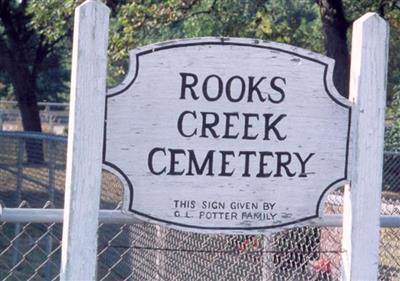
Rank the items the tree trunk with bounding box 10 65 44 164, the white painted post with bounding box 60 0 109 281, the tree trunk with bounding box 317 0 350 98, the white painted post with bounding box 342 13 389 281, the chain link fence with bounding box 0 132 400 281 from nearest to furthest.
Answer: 1. the white painted post with bounding box 60 0 109 281
2. the white painted post with bounding box 342 13 389 281
3. the chain link fence with bounding box 0 132 400 281
4. the tree trunk with bounding box 317 0 350 98
5. the tree trunk with bounding box 10 65 44 164

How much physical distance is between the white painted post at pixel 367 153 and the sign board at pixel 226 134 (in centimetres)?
5

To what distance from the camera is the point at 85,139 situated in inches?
136

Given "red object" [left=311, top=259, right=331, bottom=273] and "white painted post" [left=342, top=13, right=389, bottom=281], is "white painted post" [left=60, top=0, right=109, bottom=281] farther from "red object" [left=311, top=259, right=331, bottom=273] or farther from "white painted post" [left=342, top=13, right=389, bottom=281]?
"red object" [left=311, top=259, right=331, bottom=273]

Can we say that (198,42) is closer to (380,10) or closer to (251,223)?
(251,223)

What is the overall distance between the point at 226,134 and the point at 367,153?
0.51 m

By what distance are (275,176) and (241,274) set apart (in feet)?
5.80

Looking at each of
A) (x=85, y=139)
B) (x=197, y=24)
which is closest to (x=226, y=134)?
(x=85, y=139)

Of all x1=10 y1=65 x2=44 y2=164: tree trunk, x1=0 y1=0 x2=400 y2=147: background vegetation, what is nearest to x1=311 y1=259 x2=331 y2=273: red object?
x1=0 y1=0 x2=400 y2=147: background vegetation

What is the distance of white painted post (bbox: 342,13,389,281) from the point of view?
12.1 ft

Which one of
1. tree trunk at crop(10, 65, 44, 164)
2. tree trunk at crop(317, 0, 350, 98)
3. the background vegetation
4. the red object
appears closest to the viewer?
the red object

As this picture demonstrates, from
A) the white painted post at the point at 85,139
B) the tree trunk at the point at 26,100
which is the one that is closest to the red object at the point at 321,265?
the white painted post at the point at 85,139

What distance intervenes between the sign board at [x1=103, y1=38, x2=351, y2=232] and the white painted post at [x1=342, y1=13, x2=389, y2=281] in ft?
0.16

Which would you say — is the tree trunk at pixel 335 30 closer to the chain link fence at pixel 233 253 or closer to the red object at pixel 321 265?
the chain link fence at pixel 233 253

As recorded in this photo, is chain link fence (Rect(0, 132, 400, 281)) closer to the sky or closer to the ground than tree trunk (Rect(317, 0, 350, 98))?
closer to the ground
